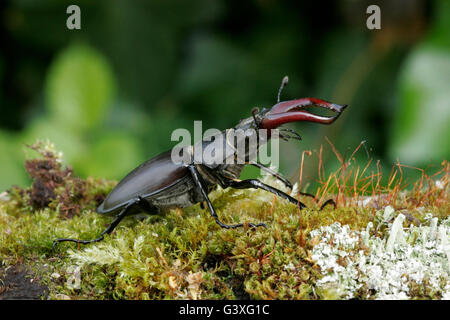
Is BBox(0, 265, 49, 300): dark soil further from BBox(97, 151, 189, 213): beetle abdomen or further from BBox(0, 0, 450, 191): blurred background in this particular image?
BBox(0, 0, 450, 191): blurred background

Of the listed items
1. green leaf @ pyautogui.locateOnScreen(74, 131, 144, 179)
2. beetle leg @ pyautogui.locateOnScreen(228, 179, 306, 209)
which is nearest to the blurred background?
green leaf @ pyautogui.locateOnScreen(74, 131, 144, 179)

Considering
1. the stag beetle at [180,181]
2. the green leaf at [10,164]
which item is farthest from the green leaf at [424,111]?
the green leaf at [10,164]

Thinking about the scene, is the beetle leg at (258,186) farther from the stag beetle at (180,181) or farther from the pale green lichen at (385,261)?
the pale green lichen at (385,261)

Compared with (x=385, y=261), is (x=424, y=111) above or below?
Answer: above

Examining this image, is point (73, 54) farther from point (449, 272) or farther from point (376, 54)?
point (449, 272)

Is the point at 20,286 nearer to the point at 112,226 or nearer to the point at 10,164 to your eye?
the point at 112,226

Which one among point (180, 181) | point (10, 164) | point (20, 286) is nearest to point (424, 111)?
point (180, 181)

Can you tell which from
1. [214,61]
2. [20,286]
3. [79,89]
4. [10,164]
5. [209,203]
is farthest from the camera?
[214,61]


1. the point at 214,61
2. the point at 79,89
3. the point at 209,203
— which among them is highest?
the point at 214,61
